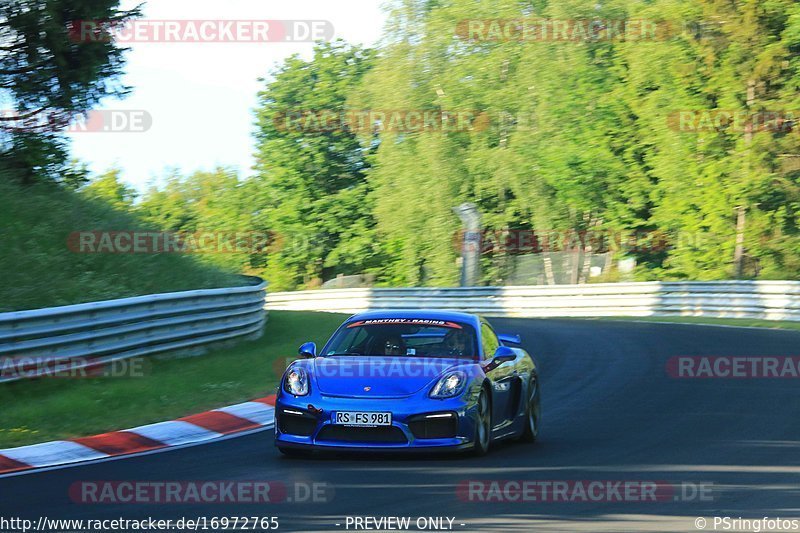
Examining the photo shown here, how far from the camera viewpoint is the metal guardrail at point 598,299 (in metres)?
29.4

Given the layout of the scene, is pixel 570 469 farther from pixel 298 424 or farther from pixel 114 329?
pixel 114 329

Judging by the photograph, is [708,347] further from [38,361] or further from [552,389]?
[38,361]

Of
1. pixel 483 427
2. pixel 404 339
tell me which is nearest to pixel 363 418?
pixel 483 427

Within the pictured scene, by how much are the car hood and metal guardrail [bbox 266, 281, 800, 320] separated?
19.7 meters

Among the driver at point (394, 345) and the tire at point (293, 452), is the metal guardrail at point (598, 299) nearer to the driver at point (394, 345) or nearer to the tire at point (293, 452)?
the driver at point (394, 345)

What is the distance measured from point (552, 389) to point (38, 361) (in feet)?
20.8

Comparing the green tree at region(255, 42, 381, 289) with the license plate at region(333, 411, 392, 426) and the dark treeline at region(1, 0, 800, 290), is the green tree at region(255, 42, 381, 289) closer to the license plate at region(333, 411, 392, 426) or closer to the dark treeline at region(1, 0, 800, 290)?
the dark treeline at region(1, 0, 800, 290)

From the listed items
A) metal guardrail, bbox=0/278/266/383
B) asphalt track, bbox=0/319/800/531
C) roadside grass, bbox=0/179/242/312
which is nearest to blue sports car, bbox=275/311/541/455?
asphalt track, bbox=0/319/800/531

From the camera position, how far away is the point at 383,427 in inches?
378

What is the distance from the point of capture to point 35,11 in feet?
62.3

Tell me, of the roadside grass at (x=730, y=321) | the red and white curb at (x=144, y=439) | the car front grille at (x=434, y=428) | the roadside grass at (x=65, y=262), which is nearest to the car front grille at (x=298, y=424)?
the car front grille at (x=434, y=428)

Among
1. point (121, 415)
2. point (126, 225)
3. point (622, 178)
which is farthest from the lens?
point (622, 178)

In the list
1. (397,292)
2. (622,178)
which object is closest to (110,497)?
(397,292)

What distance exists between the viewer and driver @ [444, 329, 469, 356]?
10.8 meters
